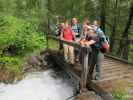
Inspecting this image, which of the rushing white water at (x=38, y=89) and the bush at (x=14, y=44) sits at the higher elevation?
the bush at (x=14, y=44)

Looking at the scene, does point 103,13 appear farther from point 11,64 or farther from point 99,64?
point 99,64

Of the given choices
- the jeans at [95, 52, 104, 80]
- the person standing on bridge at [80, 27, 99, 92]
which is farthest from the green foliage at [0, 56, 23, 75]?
the jeans at [95, 52, 104, 80]

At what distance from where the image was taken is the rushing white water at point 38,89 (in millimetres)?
6871

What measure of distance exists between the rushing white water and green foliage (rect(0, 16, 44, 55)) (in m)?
1.48

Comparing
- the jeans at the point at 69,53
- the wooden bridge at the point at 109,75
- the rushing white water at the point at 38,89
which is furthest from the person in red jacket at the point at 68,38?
the rushing white water at the point at 38,89

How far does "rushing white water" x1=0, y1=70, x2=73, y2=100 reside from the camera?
687cm

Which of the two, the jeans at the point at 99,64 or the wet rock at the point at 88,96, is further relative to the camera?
the jeans at the point at 99,64

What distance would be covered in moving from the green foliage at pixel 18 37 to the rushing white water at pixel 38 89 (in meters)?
1.48

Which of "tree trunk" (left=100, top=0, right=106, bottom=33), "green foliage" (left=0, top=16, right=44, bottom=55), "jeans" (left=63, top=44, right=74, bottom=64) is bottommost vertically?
"jeans" (left=63, top=44, right=74, bottom=64)

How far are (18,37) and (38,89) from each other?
9.13 feet

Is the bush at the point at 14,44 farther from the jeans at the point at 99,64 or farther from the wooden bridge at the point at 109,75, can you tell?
the jeans at the point at 99,64

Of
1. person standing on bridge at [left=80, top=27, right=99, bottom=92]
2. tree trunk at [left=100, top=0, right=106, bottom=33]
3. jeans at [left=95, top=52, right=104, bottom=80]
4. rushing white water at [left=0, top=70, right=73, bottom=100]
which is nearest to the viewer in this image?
person standing on bridge at [left=80, top=27, right=99, bottom=92]

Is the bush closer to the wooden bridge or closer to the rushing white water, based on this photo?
the rushing white water

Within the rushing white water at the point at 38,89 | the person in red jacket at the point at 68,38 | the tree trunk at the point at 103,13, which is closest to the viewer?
the rushing white water at the point at 38,89
